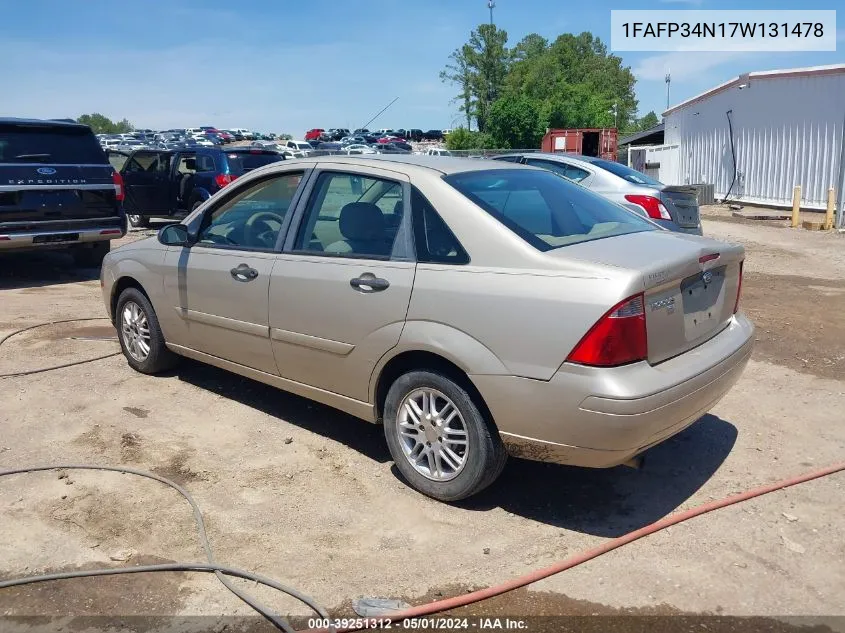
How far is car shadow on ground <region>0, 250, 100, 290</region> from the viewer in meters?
10.3

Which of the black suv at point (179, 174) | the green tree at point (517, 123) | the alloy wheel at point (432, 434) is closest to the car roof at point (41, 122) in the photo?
the black suv at point (179, 174)

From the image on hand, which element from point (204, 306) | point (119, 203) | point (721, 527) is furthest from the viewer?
point (119, 203)

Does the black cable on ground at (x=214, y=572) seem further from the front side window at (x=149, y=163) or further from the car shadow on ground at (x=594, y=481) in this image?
the front side window at (x=149, y=163)

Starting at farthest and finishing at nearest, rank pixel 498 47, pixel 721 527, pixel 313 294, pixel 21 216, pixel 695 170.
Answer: pixel 498 47
pixel 695 170
pixel 21 216
pixel 313 294
pixel 721 527

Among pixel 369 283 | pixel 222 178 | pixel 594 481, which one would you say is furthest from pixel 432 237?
pixel 222 178

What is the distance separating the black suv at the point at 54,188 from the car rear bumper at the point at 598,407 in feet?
25.2

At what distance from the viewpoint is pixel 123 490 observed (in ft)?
13.8

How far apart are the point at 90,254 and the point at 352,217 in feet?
27.1

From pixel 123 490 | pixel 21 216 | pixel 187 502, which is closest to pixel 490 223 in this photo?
pixel 187 502

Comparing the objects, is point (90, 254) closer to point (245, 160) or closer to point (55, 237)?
point (55, 237)

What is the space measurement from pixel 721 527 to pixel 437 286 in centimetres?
180

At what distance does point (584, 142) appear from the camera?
1280 inches

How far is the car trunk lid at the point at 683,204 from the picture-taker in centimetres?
954

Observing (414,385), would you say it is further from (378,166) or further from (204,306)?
(204,306)
